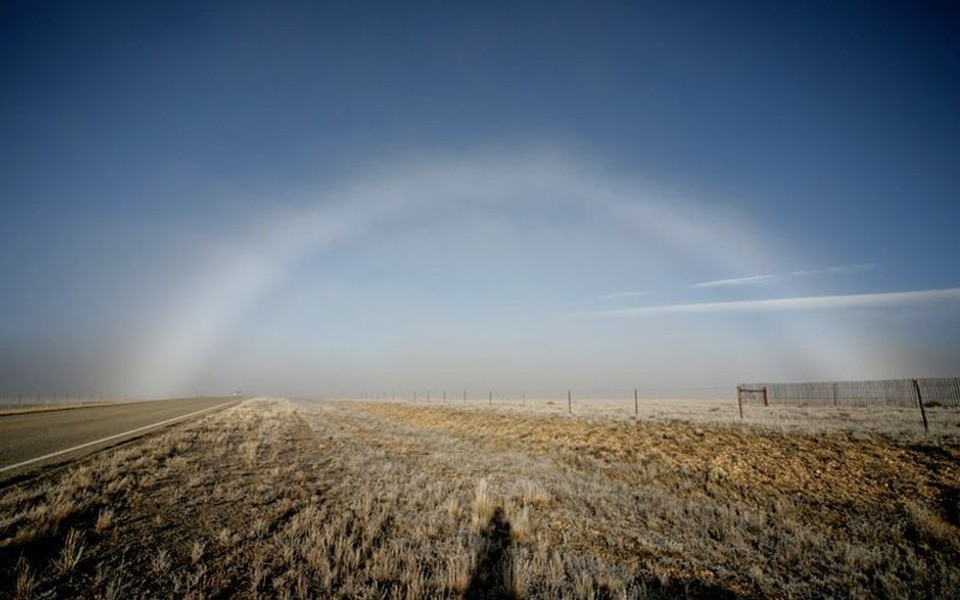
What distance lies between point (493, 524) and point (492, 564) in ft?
5.78

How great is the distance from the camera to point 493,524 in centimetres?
740

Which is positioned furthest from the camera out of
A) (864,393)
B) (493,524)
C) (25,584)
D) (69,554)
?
(864,393)

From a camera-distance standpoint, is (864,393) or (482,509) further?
(864,393)

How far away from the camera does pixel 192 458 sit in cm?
1170

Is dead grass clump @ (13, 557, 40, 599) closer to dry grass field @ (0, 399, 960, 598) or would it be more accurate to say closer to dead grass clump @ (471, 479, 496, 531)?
dry grass field @ (0, 399, 960, 598)

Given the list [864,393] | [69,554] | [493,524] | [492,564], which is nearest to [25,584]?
[69,554]

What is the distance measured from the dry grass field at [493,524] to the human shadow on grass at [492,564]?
3 centimetres

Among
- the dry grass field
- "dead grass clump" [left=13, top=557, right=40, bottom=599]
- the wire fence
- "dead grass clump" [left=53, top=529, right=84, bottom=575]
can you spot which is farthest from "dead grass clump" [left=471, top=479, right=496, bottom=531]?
the wire fence

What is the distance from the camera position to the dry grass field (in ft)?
16.2

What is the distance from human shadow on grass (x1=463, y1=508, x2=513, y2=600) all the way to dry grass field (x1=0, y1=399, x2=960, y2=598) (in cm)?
3

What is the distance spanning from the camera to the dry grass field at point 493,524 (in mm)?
4949

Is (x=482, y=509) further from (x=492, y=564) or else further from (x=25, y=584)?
(x=25, y=584)

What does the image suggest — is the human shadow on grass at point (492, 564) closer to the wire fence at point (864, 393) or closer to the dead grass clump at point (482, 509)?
the dead grass clump at point (482, 509)

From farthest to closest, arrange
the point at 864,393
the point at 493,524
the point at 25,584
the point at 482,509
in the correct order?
the point at 864,393
the point at 482,509
the point at 493,524
the point at 25,584
